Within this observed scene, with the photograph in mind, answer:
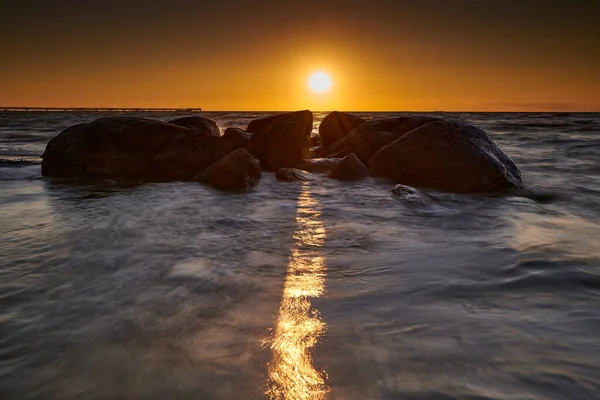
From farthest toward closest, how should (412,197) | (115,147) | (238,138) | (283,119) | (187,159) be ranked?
(283,119)
(238,138)
(115,147)
(187,159)
(412,197)

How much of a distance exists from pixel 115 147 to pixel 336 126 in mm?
6935

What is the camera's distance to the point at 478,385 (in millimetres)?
1731

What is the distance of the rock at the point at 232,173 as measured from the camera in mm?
7195

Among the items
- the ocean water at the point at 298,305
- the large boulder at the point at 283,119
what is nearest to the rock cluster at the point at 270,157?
the large boulder at the point at 283,119

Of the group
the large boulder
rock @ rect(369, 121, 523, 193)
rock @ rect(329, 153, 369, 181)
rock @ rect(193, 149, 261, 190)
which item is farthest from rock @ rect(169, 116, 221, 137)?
rock @ rect(369, 121, 523, 193)

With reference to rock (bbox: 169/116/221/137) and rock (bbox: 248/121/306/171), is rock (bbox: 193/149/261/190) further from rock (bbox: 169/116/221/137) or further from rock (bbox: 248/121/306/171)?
rock (bbox: 169/116/221/137)

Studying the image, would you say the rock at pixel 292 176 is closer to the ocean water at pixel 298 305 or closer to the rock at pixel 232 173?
the rock at pixel 232 173

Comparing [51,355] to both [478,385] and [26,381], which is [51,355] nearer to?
[26,381]

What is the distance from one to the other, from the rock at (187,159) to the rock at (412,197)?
4129mm

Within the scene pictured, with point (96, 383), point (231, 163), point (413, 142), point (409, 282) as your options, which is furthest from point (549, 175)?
point (96, 383)

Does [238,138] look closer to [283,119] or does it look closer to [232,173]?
[283,119]

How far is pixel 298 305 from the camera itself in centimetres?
253

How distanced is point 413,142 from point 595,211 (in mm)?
3304

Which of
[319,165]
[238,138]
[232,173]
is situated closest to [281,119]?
[238,138]
